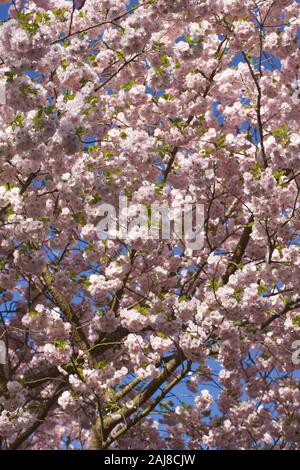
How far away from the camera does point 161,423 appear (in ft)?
32.7

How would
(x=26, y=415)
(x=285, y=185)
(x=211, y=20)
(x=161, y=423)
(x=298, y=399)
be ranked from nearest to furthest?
(x=285, y=185), (x=26, y=415), (x=211, y=20), (x=298, y=399), (x=161, y=423)

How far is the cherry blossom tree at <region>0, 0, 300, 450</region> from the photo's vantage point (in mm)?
6559

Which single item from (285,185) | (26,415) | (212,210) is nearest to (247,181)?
(285,185)

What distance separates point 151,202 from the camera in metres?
7.16

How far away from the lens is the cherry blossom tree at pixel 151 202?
21.5 feet

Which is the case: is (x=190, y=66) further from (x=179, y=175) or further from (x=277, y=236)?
(x=277, y=236)

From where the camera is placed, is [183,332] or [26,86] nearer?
[26,86]

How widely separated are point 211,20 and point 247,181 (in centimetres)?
251
